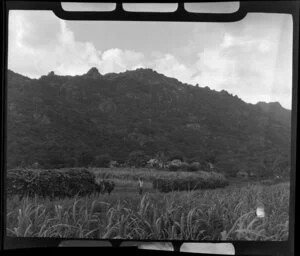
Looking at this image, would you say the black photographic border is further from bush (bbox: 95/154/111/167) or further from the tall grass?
bush (bbox: 95/154/111/167)

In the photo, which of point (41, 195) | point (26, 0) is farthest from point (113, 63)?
point (41, 195)

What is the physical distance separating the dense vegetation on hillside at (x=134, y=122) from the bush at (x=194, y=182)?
0.22 feet

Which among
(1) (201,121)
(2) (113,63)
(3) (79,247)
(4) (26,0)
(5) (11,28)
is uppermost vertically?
(4) (26,0)

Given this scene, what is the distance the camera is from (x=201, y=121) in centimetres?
226

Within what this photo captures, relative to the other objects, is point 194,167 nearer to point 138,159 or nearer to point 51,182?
point 138,159

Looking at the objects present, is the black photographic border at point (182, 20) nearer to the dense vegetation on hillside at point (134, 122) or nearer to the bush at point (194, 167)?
the dense vegetation on hillside at point (134, 122)

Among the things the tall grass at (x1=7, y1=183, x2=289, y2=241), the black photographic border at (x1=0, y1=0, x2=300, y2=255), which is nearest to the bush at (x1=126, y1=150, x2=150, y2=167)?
the tall grass at (x1=7, y1=183, x2=289, y2=241)

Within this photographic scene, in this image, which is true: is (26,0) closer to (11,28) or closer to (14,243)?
(11,28)

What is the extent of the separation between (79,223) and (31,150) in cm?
42

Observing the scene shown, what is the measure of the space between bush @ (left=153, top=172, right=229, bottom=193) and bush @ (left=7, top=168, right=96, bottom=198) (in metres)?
0.35

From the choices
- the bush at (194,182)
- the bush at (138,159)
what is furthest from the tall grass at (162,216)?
the bush at (138,159)

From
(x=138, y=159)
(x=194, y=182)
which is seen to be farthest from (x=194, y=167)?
(x=138, y=159)

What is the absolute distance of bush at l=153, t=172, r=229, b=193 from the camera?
222 centimetres

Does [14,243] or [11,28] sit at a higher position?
[11,28]
